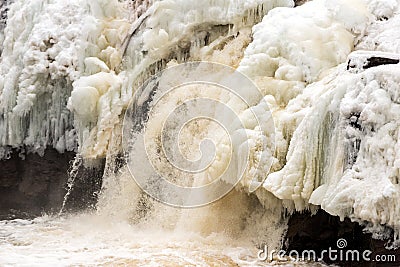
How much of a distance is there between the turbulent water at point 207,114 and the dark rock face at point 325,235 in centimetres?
19

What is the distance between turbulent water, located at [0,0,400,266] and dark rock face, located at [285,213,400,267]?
187 millimetres

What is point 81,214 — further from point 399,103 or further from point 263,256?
point 399,103

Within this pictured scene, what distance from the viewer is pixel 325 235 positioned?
5891 mm

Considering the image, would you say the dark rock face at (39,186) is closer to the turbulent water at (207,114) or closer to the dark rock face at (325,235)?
the turbulent water at (207,114)

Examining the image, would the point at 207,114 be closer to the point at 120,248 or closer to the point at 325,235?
the point at 120,248

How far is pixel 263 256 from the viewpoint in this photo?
19.1 feet

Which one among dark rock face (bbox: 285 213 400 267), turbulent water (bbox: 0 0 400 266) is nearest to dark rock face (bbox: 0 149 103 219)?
turbulent water (bbox: 0 0 400 266)

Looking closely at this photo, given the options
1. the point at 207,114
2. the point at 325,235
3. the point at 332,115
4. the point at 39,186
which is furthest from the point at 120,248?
the point at 39,186

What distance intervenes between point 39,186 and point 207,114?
11.8 feet

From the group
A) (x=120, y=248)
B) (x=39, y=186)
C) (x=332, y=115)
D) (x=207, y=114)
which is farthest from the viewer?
(x=39, y=186)

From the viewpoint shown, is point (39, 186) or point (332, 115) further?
point (39, 186)

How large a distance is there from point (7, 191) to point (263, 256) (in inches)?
203

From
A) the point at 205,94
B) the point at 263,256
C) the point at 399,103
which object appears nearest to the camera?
the point at 399,103

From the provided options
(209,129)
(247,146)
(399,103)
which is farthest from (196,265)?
(399,103)
